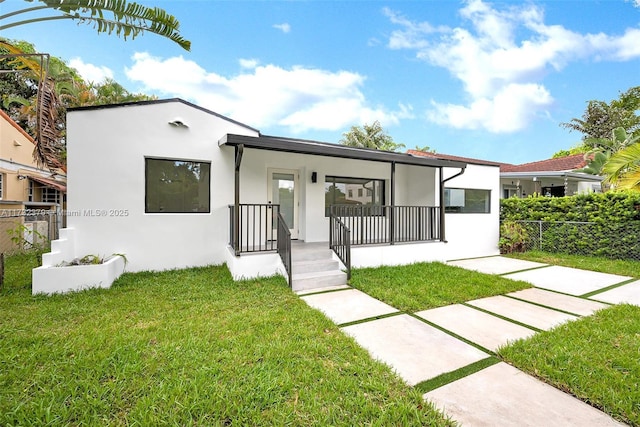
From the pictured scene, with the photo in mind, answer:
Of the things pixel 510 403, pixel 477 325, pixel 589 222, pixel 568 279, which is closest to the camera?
pixel 510 403

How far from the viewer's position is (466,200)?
27.6 ft

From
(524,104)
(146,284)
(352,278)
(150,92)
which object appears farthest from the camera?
(524,104)

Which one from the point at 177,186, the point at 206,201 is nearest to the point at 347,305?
the point at 206,201

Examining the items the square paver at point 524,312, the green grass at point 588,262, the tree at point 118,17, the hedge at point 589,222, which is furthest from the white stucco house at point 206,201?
the hedge at point 589,222

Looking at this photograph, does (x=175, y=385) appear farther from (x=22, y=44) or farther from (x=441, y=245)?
(x=22, y=44)

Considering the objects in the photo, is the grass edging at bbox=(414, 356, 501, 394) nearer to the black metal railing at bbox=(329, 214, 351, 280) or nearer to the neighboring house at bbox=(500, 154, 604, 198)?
the black metal railing at bbox=(329, 214, 351, 280)

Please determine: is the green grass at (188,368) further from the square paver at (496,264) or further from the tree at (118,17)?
the square paver at (496,264)

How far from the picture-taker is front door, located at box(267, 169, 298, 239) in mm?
7020

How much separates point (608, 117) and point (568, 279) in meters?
20.5

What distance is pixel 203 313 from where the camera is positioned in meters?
3.51

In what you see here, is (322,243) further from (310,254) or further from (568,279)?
(568,279)

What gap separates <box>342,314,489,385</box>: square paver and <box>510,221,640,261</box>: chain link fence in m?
7.79

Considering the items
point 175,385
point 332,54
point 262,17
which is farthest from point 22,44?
point 175,385

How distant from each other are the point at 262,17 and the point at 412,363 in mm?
11203
